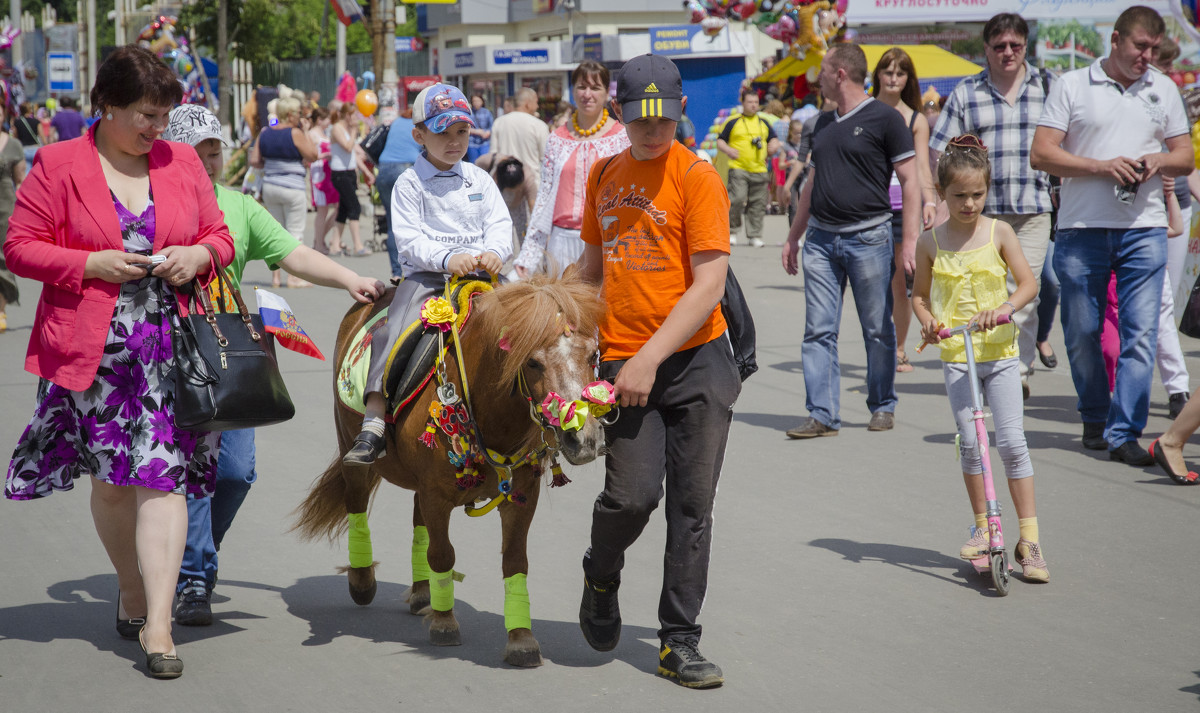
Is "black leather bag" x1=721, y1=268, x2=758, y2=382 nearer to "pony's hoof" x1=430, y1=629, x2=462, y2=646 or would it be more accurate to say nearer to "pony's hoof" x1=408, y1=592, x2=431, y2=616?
"pony's hoof" x1=430, y1=629, x2=462, y2=646

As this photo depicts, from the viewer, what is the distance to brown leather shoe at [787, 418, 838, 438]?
7.85 m

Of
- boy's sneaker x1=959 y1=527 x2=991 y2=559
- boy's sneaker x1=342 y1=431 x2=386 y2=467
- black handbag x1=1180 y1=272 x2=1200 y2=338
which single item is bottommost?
boy's sneaker x1=959 y1=527 x2=991 y2=559

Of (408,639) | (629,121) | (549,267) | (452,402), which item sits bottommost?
(408,639)

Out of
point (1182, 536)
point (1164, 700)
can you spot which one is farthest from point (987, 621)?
point (1182, 536)

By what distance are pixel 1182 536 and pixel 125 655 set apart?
4656 mm

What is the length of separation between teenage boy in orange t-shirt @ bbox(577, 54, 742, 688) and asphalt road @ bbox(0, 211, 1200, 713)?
0.35m

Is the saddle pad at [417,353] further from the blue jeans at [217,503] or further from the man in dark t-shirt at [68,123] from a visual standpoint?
the man in dark t-shirt at [68,123]

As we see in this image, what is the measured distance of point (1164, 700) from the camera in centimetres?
391

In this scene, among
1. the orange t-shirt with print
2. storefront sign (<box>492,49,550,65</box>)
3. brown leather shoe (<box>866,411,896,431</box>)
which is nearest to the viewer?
the orange t-shirt with print

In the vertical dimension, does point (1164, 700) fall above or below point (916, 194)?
below

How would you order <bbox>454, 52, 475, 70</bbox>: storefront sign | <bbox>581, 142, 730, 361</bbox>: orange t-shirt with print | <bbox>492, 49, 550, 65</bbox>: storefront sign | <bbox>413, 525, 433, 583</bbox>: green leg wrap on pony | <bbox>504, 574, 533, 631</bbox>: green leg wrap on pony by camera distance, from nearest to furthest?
<bbox>581, 142, 730, 361</bbox>: orange t-shirt with print < <bbox>504, 574, 533, 631</bbox>: green leg wrap on pony < <bbox>413, 525, 433, 583</bbox>: green leg wrap on pony < <bbox>492, 49, 550, 65</bbox>: storefront sign < <bbox>454, 52, 475, 70</bbox>: storefront sign

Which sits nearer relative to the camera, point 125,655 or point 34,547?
point 125,655

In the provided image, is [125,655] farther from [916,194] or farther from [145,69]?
[916,194]

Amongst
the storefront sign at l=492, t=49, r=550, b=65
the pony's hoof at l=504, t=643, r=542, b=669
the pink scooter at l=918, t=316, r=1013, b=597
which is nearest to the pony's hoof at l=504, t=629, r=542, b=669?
the pony's hoof at l=504, t=643, r=542, b=669
